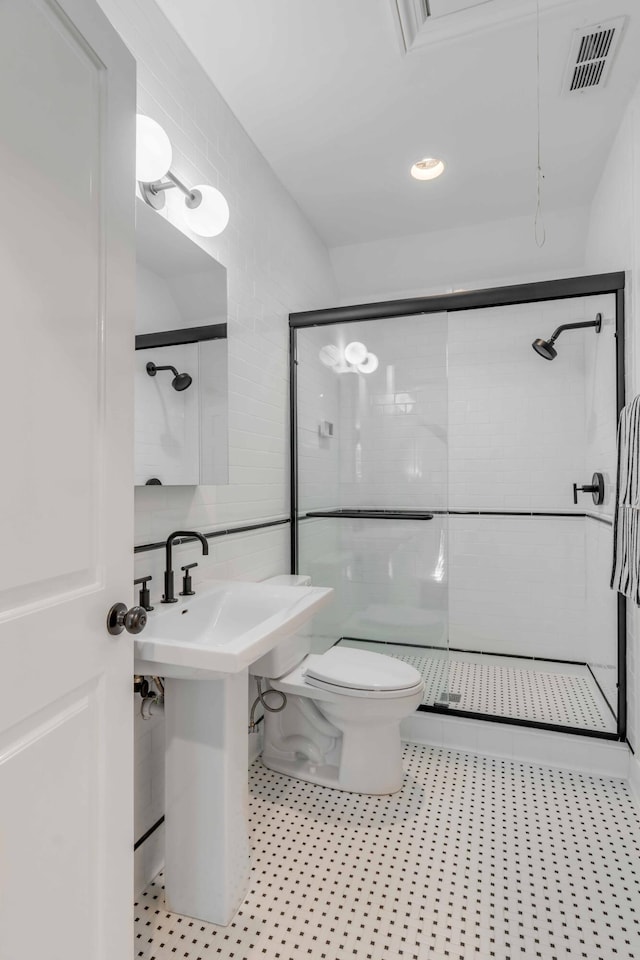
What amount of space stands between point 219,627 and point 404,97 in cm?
209

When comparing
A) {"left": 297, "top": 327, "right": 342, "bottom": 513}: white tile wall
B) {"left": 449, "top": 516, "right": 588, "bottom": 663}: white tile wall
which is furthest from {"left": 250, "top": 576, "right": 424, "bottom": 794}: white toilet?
{"left": 449, "top": 516, "right": 588, "bottom": 663}: white tile wall

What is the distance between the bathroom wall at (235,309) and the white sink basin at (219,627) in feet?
0.51

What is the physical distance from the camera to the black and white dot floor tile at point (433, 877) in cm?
129

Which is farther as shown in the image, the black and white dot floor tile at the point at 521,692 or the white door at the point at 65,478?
the black and white dot floor tile at the point at 521,692

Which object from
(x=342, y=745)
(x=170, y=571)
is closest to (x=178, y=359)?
(x=170, y=571)

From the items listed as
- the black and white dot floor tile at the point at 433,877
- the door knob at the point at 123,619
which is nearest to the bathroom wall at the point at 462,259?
the black and white dot floor tile at the point at 433,877

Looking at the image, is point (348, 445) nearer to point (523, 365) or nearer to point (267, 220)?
point (267, 220)

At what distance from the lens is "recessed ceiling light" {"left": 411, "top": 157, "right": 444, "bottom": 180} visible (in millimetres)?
2434

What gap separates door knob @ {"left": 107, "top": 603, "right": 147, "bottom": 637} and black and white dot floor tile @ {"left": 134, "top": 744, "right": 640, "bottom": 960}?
36.5 inches

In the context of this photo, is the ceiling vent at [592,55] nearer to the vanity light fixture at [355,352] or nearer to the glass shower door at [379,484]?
the glass shower door at [379,484]

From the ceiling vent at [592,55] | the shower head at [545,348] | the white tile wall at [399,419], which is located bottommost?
the white tile wall at [399,419]

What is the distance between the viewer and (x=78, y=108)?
882 mm

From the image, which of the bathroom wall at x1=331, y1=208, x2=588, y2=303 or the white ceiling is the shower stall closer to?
the bathroom wall at x1=331, y1=208, x2=588, y2=303

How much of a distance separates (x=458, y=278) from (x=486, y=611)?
205 cm
